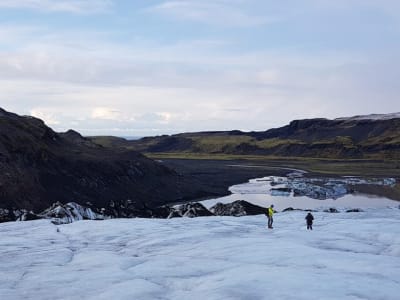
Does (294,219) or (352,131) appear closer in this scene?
(294,219)

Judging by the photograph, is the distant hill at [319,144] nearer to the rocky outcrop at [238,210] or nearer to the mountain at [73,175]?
the mountain at [73,175]

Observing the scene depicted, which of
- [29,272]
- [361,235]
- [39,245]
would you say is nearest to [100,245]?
[39,245]

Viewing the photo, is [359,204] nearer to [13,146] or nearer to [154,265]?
[13,146]

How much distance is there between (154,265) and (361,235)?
13.3 meters

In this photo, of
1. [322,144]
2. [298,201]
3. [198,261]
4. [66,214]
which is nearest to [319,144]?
[322,144]

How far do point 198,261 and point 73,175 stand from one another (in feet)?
130

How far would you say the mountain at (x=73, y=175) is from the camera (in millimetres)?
47875

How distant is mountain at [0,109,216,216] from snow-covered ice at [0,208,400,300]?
16.5 meters

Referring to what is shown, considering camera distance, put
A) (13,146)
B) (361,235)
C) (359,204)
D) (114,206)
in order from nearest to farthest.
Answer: (361,235), (114,206), (13,146), (359,204)

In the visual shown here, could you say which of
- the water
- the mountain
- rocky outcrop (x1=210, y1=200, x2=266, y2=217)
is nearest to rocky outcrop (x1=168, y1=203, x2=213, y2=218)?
rocky outcrop (x1=210, y1=200, x2=266, y2=217)

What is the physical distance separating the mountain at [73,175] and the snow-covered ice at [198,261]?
54.2ft

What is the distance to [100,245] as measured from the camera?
25.0 meters

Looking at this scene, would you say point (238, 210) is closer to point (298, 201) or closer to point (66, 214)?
point (66, 214)

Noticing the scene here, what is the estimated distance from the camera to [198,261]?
19188 millimetres
